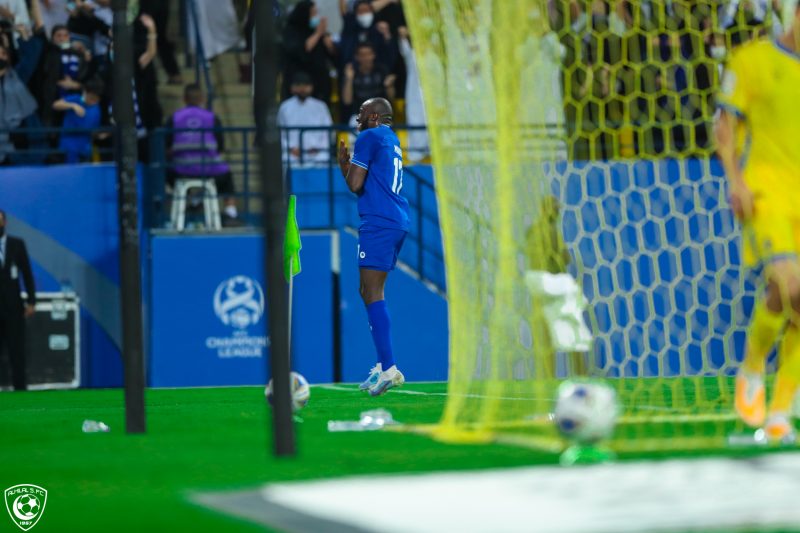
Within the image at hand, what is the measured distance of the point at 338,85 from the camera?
58.3 ft

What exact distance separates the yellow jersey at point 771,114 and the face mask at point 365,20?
10.8 meters

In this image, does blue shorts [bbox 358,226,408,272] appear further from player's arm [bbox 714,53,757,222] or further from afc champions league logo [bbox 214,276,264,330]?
afc champions league logo [bbox 214,276,264,330]

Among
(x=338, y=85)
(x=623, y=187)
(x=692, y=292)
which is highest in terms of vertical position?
(x=338, y=85)

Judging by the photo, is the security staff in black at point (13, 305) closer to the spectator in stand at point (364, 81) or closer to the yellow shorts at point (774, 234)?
the spectator in stand at point (364, 81)

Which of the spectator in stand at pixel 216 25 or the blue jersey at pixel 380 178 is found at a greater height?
the spectator in stand at pixel 216 25

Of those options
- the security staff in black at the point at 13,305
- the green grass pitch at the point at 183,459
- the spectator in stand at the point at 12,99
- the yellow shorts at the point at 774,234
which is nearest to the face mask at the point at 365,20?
the spectator in stand at the point at 12,99

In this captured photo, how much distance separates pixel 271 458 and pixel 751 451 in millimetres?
2028

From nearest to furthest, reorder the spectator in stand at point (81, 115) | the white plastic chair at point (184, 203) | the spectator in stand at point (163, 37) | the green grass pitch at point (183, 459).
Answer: the green grass pitch at point (183, 459) → the white plastic chair at point (184, 203) → the spectator in stand at point (81, 115) → the spectator in stand at point (163, 37)

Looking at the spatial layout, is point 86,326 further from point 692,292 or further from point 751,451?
point 751,451

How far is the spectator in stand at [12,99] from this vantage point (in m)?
16.8

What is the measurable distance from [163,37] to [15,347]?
4615mm

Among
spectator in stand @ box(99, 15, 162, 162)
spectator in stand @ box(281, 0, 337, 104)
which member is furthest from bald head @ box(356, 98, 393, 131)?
spectator in stand @ box(281, 0, 337, 104)

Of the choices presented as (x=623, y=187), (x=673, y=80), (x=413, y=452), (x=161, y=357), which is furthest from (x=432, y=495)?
(x=161, y=357)

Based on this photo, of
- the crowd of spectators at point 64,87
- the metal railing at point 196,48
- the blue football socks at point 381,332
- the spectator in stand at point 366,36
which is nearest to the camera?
the blue football socks at point 381,332
